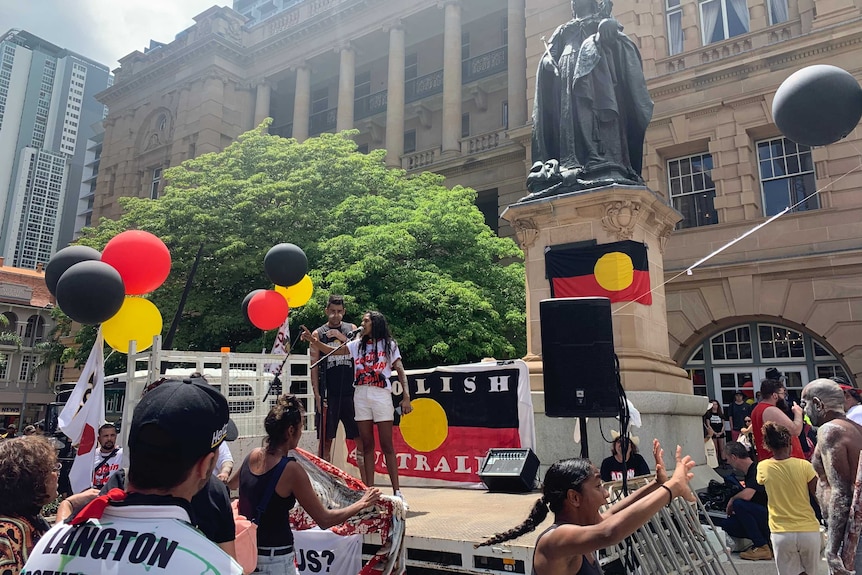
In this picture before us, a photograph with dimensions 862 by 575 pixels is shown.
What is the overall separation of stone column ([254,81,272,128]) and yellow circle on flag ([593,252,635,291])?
105 feet

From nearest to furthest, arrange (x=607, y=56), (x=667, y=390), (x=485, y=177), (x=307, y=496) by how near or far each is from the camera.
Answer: (x=307, y=496), (x=667, y=390), (x=607, y=56), (x=485, y=177)

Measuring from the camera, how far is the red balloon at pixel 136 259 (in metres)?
7.78

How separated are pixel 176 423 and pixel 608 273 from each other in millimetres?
7201

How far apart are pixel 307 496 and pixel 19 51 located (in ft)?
454

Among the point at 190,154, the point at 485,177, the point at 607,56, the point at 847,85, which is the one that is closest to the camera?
the point at 847,85

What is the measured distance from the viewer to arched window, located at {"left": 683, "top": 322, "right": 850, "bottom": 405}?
1859cm

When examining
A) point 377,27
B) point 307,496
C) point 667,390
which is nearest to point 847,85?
point 667,390

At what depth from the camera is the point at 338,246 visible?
56.2 ft

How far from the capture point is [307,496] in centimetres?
385

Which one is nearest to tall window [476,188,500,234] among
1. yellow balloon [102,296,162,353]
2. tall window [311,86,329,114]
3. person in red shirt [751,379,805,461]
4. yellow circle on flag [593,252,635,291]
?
tall window [311,86,329,114]

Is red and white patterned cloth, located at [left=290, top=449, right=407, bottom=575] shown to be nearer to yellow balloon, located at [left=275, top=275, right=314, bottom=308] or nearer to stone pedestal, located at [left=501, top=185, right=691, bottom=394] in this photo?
stone pedestal, located at [left=501, top=185, right=691, bottom=394]

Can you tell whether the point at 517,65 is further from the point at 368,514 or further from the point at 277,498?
the point at 277,498

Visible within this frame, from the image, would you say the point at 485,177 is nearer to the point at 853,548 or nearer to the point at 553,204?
the point at 553,204

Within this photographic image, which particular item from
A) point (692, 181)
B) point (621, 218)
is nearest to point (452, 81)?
point (692, 181)
